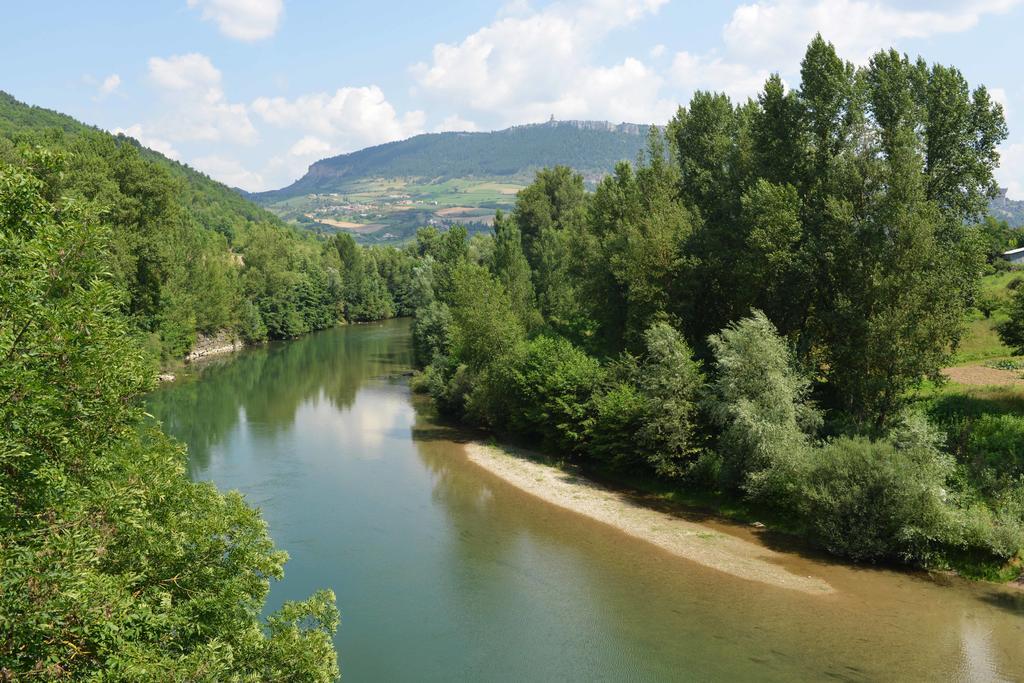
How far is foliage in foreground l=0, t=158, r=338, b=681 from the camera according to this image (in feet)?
28.5

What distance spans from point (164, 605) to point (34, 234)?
5.54m

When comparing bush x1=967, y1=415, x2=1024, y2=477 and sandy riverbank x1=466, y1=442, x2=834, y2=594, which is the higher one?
bush x1=967, y1=415, x2=1024, y2=477

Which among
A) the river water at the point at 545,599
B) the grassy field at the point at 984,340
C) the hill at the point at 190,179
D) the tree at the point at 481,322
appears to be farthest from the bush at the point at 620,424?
the hill at the point at 190,179

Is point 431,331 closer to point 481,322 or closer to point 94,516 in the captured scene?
point 481,322

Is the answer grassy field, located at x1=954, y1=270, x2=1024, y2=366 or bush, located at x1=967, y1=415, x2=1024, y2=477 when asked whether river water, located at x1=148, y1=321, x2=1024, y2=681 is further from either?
grassy field, located at x1=954, y1=270, x2=1024, y2=366

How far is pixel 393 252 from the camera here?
412 feet

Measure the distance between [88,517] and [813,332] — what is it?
2838cm

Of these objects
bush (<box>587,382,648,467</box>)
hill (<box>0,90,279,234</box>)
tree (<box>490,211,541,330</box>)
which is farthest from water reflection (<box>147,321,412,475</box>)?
hill (<box>0,90,279,234</box>)

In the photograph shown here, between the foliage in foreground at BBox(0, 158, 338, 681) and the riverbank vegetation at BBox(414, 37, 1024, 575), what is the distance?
62.9 feet

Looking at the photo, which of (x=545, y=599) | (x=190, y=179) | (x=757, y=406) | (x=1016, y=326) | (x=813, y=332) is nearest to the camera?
(x=545, y=599)

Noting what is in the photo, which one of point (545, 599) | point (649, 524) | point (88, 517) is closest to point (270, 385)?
point (649, 524)

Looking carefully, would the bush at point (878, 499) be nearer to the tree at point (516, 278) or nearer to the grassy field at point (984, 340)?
the grassy field at point (984, 340)

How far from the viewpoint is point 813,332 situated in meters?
31.8

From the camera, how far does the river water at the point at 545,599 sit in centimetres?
1900
